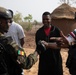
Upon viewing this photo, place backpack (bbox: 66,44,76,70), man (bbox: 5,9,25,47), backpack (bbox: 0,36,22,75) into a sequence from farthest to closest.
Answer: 1. man (bbox: 5,9,25,47)
2. backpack (bbox: 66,44,76,70)
3. backpack (bbox: 0,36,22,75)

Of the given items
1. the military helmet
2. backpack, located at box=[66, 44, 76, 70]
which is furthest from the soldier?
backpack, located at box=[66, 44, 76, 70]

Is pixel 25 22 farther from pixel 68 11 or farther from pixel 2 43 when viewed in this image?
pixel 2 43

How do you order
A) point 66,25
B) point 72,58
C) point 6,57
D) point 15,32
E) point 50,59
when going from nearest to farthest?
point 6,57
point 72,58
point 50,59
point 15,32
point 66,25

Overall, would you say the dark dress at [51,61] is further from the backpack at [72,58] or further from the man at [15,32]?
the backpack at [72,58]

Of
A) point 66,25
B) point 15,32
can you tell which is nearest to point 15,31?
point 15,32

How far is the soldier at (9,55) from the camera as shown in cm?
246

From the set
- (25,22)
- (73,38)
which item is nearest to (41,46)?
(73,38)

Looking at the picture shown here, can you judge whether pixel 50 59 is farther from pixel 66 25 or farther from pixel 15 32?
pixel 66 25

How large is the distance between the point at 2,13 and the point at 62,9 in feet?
45.6

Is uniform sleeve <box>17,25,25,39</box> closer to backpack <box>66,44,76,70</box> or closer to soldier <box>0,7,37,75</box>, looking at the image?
Answer: backpack <box>66,44,76,70</box>

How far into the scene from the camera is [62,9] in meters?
16.2

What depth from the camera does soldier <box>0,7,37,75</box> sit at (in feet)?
8.06

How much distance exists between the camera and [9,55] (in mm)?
2490

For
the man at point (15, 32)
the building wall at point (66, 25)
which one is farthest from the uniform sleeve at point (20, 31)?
the building wall at point (66, 25)
